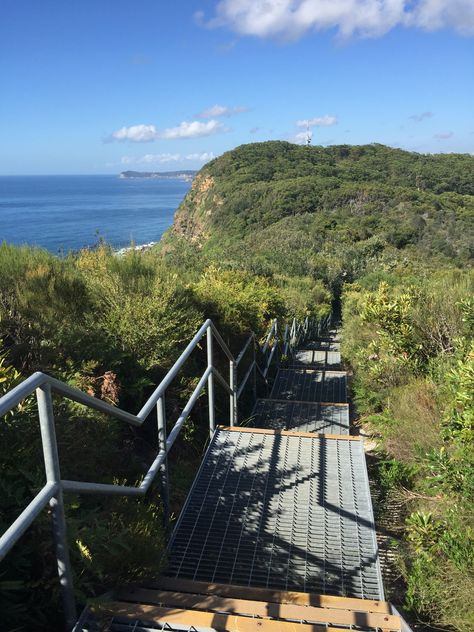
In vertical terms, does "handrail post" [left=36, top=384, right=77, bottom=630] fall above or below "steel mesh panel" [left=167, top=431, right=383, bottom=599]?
above

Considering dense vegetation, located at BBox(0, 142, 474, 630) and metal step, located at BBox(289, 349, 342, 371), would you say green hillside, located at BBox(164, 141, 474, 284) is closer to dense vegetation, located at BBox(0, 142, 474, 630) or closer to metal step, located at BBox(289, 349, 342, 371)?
metal step, located at BBox(289, 349, 342, 371)

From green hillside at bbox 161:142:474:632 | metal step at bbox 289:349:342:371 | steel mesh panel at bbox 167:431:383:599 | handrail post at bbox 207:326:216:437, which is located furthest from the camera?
metal step at bbox 289:349:342:371

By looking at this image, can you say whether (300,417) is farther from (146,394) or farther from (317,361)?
(317,361)

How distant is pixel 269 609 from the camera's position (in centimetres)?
208

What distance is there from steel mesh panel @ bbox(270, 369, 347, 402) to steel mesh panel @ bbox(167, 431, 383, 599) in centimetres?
365

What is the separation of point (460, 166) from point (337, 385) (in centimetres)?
8682

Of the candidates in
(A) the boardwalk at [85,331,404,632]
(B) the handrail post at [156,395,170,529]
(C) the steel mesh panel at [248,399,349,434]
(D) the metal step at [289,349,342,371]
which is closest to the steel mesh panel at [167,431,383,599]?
(A) the boardwalk at [85,331,404,632]

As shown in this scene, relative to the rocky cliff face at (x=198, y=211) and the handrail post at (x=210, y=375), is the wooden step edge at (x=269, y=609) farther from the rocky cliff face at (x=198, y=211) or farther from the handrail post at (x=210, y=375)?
the rocky cliff face at (x=198, y=211)

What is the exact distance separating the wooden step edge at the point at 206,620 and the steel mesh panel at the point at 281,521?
73 cm

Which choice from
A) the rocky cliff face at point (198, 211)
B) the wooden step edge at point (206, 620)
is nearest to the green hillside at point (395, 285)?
the rocky cliff face at point (198, 211)

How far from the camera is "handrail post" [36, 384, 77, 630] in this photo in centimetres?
159

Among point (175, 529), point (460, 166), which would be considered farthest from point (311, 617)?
point (460, 166)

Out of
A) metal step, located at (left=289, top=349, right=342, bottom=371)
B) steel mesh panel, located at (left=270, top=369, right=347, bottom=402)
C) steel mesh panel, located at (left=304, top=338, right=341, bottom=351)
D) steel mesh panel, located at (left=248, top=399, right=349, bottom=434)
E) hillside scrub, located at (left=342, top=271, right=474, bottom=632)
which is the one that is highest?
hillside scrub, located at (left=342, top=271, right=474, bottom=632)

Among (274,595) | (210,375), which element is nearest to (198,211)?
(210,375)
